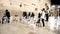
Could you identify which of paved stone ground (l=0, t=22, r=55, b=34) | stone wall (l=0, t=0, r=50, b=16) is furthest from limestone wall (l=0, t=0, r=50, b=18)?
paved stone ground (l=0, t=22, r=55, b=34)

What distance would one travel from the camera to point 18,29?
6.52ft

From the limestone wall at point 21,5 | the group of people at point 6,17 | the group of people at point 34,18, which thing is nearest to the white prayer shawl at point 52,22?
the group of people at point 34,18

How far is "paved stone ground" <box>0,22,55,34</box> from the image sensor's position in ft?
6.48

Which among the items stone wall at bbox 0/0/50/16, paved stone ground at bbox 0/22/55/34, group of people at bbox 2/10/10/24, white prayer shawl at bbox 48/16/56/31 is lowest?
paved stone ground at bbox 0/22/55/34

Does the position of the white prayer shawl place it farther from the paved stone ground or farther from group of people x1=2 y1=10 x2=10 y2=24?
group of people x1=2 y1=10 x2=10 y2=24

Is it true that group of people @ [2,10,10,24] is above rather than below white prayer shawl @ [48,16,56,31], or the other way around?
above

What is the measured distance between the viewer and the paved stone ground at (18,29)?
1975mm

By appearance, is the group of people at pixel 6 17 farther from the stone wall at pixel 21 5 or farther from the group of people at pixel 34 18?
the group of people at pixel 34 18

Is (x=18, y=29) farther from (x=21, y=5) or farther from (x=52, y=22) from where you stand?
(x=52, y=22)

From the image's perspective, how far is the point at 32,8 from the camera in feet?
6.54

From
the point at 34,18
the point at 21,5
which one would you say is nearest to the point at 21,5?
the point at 21,5

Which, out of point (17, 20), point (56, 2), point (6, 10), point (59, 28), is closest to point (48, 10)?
point (56, 2)

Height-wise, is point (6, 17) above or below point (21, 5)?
below

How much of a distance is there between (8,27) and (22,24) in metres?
0.18
